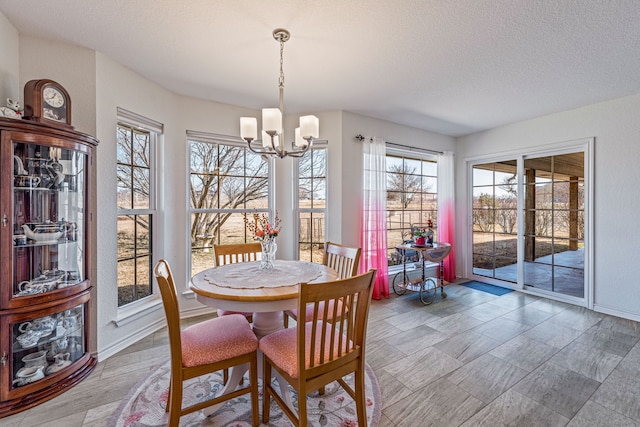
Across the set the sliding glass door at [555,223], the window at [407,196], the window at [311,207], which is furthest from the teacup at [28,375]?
the sliding glass door at [555,223]

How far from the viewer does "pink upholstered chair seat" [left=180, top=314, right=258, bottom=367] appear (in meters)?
1.55

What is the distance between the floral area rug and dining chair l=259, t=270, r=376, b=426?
6.5 inches

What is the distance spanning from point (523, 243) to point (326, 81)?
3616mm

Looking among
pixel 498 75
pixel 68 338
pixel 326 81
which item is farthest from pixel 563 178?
pixel 68 338

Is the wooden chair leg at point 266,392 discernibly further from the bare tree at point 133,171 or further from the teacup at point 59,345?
the bare tree at point 133,171

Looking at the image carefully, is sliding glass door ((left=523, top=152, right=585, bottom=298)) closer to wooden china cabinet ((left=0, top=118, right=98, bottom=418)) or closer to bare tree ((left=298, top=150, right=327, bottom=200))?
bare tree ((left=298, top=150, right=327, bottom=200))

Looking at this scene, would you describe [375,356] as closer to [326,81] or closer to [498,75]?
[326,81]

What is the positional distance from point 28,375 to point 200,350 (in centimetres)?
132

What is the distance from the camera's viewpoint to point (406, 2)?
1.72m

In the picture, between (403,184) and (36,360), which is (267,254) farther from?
(403,184)

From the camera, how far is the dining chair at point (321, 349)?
4.58 feet

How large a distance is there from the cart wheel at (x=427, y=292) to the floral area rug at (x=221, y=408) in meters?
1.94

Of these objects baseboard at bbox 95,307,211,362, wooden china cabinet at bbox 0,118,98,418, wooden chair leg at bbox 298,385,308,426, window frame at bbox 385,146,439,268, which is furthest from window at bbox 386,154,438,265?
wooden china cabinet at bbox 0,118,98,418

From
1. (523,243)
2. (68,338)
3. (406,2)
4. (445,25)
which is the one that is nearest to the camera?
(406,2)
